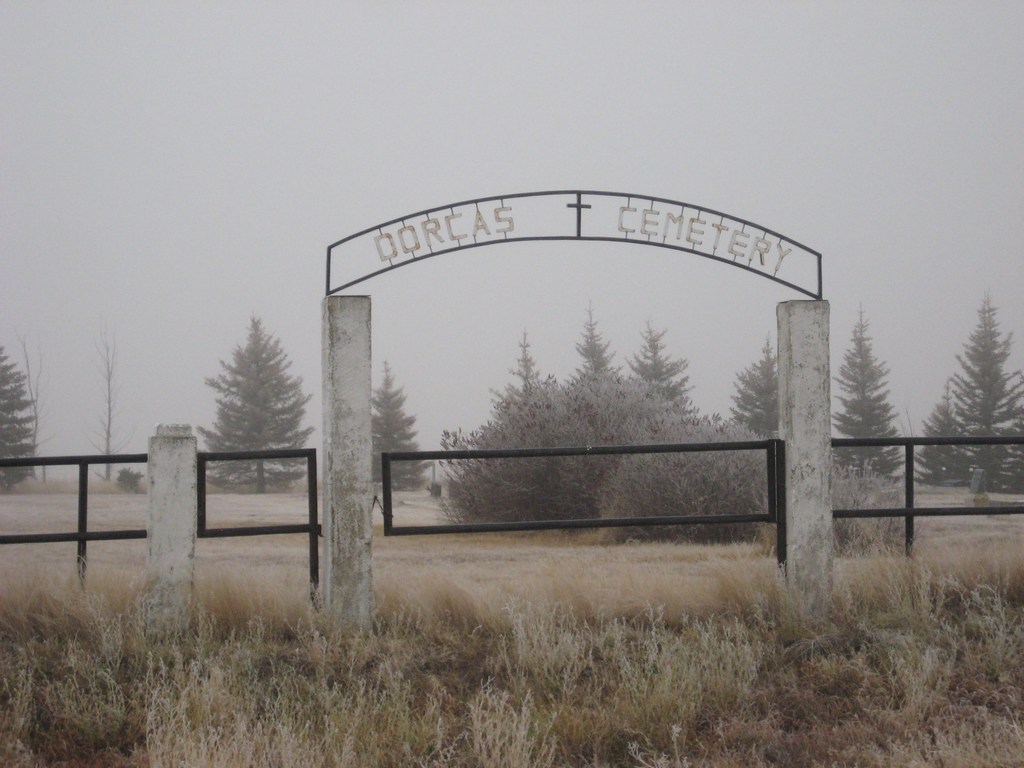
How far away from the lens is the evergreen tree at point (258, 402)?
34781 mm

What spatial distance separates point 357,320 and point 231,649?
2481 millimetres

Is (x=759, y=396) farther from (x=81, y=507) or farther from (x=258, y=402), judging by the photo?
(x=81, y=507)

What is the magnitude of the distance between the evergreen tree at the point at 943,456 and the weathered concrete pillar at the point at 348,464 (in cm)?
3295

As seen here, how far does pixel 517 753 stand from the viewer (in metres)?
4.82

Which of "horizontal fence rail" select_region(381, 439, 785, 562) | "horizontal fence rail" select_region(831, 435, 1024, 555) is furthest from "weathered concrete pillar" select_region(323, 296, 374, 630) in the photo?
"horizontal fence rail" select_region(831, 435, 1024, 555)

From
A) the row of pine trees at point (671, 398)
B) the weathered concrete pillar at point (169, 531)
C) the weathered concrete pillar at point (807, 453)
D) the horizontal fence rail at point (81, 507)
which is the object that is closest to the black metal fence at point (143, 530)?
the horizontal fence rail at point (81, 507)

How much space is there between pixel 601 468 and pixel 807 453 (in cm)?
796

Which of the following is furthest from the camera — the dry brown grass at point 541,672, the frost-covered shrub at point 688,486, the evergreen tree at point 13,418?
the evergreen tree at point 13,418

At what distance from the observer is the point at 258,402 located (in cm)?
3506

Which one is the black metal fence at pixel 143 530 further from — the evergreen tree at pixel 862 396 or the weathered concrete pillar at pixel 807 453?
the evergreen tree at pixel 862 396

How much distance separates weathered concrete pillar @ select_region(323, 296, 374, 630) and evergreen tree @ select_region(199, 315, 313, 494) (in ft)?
90.9

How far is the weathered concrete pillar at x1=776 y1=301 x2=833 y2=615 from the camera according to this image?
24.0 feet

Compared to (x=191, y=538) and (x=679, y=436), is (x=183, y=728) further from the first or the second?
(x=679, y=436)

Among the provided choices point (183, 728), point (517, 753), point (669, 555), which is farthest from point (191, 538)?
point (669, 555)
